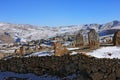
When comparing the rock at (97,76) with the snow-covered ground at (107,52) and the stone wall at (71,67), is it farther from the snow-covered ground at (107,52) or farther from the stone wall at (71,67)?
the snow-covered ground at (107,52)

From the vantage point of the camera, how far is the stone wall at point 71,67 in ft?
63.4

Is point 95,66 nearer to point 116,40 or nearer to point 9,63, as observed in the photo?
point 9,63

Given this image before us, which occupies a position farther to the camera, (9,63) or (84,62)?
(9,63)

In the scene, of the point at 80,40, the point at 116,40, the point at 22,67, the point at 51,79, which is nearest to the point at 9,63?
the point at 22,67

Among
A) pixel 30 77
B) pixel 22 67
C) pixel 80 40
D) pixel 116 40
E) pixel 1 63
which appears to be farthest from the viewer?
pixel 80 40

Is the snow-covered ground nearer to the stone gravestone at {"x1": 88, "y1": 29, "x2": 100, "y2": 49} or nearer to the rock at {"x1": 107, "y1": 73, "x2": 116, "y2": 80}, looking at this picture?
the stone gravestone at {"x1": 88, "y1": 29, "x2": 100, "y2": 49}

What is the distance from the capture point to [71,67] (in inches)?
905

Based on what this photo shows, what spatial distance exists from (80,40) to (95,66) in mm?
38342

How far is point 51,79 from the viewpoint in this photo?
76.7ft

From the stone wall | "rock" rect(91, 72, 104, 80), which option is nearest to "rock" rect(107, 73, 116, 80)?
the stone wall

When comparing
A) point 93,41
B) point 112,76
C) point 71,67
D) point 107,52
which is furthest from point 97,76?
point 93,41

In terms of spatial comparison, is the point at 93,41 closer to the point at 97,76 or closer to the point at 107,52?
the point at 107,52

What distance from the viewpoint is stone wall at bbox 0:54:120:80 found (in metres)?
19.3

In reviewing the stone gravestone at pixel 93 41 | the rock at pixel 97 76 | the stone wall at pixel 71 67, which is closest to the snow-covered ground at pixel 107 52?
the stone gravestone at pixel 93 41
